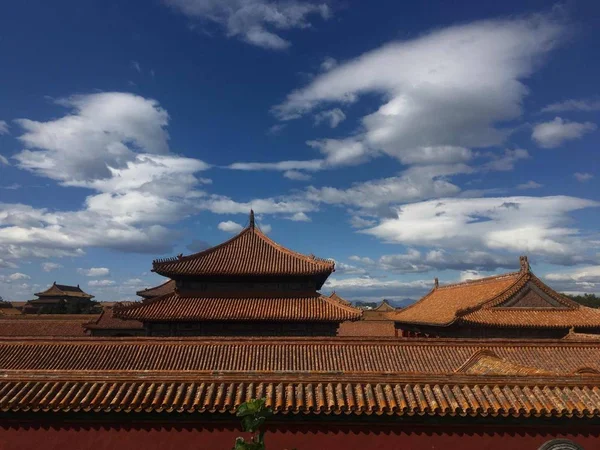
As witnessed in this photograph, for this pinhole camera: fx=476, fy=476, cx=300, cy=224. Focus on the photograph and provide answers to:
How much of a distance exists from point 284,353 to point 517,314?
14.8 m

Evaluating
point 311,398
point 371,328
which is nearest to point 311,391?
point 311,398

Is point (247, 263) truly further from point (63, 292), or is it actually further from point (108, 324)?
point (63, 292)

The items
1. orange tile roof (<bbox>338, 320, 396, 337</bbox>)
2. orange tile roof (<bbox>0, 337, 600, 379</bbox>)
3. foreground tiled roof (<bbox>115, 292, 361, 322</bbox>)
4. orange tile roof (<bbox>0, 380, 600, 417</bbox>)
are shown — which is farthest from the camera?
orange tile roof (<bbox>338, 320, 396, 337</bbox>)

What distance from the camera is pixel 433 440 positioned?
28.7 feet

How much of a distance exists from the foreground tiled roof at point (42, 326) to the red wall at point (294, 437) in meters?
29.3

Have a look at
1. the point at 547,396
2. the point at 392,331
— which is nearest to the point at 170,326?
the point at 547,396

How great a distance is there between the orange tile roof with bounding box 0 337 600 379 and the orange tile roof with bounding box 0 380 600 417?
10164mm

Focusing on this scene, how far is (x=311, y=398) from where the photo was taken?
28.6 ft

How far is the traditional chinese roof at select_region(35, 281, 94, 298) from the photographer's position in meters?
75.4

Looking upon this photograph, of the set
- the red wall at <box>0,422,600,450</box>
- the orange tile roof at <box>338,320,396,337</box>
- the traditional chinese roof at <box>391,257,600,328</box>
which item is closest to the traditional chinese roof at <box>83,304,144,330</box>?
the orange tile roof at <box>338,320,396,337</box>

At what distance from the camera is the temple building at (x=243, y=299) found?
76.2 ft

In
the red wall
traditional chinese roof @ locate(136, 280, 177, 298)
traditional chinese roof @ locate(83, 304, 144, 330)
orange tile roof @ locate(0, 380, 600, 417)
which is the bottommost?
the red wall

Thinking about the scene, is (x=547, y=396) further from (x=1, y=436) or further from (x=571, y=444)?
(x=1, y=436)

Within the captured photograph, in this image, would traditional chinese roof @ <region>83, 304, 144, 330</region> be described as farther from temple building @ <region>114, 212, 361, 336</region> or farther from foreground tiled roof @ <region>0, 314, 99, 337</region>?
temple building @ <region>114, 212, 361, 336</region>
